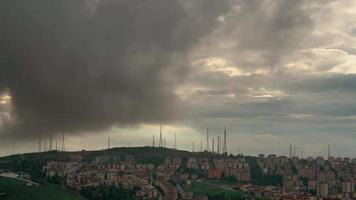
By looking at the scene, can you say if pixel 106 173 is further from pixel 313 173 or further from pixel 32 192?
pixel 313 173

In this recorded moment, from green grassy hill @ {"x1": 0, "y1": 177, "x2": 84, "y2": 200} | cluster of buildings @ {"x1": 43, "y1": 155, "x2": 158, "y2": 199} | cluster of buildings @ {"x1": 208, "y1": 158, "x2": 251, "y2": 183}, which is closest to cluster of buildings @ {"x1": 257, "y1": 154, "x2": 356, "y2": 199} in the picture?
cluster of buildings @ {"x1": 208, "y1": 158, "x2": 251, "y2": 183}

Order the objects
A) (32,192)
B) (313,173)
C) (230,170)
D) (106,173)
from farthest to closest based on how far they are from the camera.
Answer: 1. (313,173)
2. (230,170)
3. (106,173)
4. (32,192)

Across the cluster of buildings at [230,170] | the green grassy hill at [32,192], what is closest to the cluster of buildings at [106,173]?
the green grassy hill at [32,192]

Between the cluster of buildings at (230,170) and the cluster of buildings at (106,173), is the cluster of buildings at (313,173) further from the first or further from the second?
the cluster of buildings at (106,173)

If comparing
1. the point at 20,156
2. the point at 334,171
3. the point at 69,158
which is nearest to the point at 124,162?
the point at 69,158

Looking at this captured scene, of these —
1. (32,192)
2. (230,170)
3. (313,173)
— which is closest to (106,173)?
(230,170)

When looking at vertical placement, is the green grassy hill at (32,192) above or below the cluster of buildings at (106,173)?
below
